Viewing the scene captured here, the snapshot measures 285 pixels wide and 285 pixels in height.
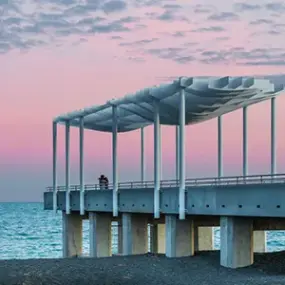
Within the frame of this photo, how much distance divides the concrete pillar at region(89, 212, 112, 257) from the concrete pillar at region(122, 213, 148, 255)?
487 cm

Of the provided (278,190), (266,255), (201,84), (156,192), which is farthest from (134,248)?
(278,190)

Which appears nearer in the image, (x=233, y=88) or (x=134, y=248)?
(x=233, y=88)

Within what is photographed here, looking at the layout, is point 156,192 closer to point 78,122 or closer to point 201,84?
point 201,84

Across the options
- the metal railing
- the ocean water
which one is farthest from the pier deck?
the ocean water

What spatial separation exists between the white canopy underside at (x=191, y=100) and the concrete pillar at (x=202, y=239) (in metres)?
6.79

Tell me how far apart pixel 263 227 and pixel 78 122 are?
65.4ft

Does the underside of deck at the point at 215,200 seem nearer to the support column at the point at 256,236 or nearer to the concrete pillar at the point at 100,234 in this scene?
the concrete pillar at the point at 100,234

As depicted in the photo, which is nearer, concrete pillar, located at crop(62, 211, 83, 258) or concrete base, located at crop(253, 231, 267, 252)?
concrete base, located at crop(253, 231, 267, 252)

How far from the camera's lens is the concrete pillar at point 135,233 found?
51719mm

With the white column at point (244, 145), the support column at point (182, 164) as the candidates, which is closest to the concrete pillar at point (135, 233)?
the white column at point (244, 145)

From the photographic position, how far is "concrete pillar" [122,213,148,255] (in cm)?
5172

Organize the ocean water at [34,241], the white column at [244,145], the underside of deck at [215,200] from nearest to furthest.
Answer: the underside of deck at [215,200], the white column at [244,145], the ocean water at [34,241]

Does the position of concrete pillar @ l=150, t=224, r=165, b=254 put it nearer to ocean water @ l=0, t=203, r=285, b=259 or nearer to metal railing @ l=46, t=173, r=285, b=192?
metal railing @ l=46, t=173, r=285, b=192

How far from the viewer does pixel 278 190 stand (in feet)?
122
